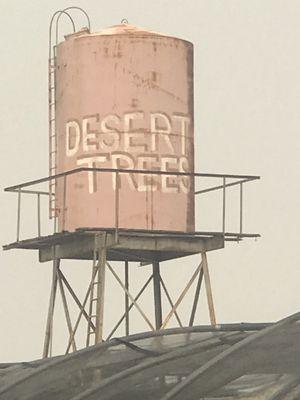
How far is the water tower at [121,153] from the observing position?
4078 centimetres

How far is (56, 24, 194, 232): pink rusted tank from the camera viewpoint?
40.8 meters

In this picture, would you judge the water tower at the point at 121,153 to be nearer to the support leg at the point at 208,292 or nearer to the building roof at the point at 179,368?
the support leg at the point at 208,292

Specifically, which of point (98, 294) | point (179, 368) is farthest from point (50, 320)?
point (179, 368)

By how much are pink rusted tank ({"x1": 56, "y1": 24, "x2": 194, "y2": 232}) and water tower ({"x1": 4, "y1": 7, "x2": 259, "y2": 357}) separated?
0.02 meters

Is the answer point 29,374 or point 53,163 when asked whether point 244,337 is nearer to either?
point 29,374

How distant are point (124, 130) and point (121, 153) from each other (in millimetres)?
497

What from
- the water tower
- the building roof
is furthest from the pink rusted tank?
the building roof

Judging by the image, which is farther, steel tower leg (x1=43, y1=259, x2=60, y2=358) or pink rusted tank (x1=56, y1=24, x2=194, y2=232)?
steel tower leg (x1=43, y1=259, x2=60, y2=358)

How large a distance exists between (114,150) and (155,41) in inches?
101

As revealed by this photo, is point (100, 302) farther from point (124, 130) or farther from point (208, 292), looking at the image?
point (124, 130)

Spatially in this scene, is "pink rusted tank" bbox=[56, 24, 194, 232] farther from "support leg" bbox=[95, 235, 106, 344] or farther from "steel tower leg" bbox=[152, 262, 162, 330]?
"steel tower leg" bbox=[152, 262, 162, 330]

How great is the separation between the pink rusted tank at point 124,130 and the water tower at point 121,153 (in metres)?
0.02

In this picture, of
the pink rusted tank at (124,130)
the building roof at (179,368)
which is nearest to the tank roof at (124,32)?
the pink rusted tank at (124,130)

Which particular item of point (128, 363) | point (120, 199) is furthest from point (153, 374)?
point (120, 199)
